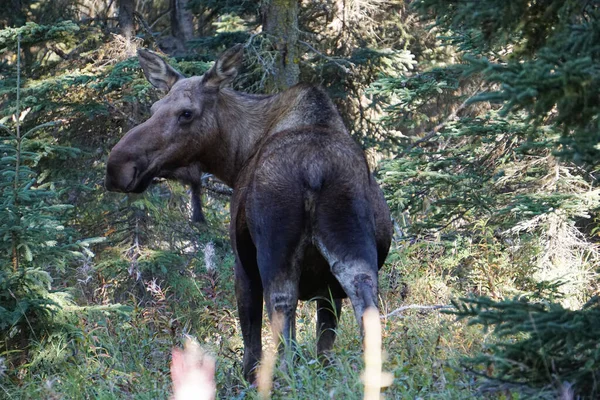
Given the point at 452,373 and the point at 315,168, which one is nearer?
the point at 452,373

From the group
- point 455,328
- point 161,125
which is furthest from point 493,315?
point 161,125

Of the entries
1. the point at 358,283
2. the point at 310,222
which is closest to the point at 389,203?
the point at 310,222

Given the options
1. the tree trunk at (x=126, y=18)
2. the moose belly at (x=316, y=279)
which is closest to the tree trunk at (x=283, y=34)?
the tree trunk at (x=126, y=18)

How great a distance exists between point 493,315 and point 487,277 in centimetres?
597

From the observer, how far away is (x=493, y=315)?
342cm

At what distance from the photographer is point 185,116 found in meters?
6.78

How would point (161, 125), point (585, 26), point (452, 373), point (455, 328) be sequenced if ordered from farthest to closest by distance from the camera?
point (161, 125) < point (455, 328) < point (452, 373) < point (585, 26)

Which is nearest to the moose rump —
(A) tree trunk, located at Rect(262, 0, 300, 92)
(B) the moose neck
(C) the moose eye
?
(B) the moose neck

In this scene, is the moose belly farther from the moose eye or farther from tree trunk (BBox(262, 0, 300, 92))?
tree trunk (BBox(262, 0, 300, 92))

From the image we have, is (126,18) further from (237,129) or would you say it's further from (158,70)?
(237,129)

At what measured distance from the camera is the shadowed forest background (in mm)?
3465

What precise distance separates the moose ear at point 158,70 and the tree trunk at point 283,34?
183 inches

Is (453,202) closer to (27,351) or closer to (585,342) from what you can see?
(27,351)

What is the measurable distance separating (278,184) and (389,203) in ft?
14.4
